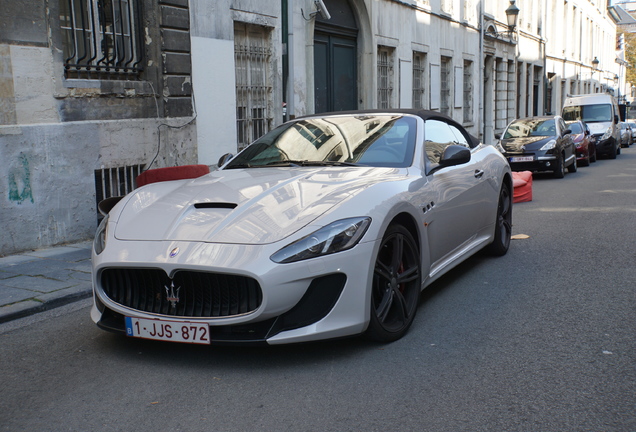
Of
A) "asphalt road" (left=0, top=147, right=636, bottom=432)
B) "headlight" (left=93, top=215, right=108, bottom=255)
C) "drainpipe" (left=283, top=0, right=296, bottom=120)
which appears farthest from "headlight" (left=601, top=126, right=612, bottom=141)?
"headlight" (left=93, top=215, right=108, bottom=255)

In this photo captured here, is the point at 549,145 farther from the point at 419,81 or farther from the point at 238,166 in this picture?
the point at 238,166

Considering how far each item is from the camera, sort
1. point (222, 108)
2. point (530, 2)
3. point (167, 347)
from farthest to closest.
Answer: point (530, 2) < point (222, 108) < point (167, 347)

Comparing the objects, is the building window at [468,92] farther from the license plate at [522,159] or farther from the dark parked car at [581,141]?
the license plate at [522,159]

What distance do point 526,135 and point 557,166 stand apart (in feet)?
3.68

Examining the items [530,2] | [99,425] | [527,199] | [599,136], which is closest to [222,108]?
[527,199]

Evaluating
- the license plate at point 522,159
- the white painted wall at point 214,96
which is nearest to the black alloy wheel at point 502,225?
the white painted wall at point 214,96

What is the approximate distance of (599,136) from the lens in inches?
988

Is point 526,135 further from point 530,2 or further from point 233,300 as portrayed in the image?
point 530,2

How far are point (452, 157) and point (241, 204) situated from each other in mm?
1750

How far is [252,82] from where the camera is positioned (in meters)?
12.9

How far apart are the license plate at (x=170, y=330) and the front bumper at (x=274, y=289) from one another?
30mm

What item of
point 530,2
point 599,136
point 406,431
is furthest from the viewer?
point 530,2

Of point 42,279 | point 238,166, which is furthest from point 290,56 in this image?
point 238,166

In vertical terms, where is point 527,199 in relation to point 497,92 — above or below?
below
